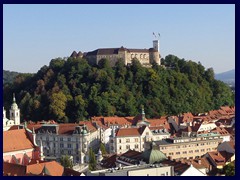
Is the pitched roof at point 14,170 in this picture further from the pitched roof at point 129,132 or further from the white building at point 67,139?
the pitched roof at point 129,132

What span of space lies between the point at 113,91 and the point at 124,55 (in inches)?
239

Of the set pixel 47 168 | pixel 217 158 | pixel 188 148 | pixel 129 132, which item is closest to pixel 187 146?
pixel 188 148

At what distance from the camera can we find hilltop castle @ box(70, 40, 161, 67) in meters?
37.9

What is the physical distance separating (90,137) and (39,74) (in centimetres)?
1541

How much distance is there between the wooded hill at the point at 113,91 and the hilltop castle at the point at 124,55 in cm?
170

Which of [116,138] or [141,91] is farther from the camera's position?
[141,91]

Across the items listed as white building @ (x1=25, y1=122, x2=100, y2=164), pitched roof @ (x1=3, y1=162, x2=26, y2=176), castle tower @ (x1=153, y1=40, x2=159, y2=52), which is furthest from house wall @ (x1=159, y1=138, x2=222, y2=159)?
castle tower @ (x1=153, y1=40, x2=159, y2=52)

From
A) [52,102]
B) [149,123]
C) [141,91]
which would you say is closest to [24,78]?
[52,102]

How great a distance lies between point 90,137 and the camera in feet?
76.5

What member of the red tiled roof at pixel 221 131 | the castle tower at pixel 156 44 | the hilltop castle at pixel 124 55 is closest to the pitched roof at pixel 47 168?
the red tiled roof at pixel 221 131

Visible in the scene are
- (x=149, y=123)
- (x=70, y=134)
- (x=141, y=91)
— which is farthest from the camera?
(x=141, y=91)

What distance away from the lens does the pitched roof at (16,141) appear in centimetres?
1612

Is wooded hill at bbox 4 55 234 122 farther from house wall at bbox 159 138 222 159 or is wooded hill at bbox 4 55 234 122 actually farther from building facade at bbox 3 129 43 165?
building facade at bbox 3 129 43 165
